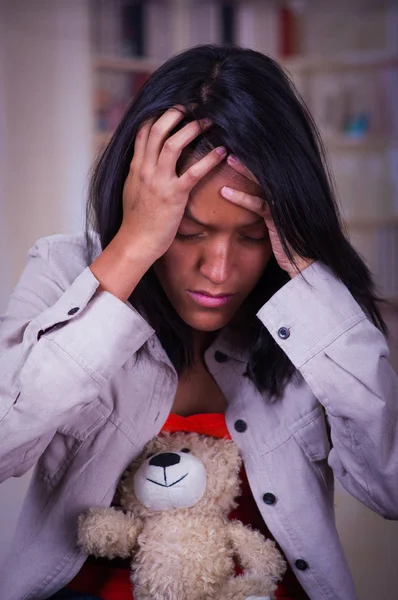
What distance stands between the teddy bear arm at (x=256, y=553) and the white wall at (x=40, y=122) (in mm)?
1844

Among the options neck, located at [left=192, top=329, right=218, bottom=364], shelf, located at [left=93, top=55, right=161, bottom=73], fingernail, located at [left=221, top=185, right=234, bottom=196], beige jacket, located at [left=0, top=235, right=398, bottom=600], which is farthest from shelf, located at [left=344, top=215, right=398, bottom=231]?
fingernail, located at [left=221, top=185, right=234, bottom=196]

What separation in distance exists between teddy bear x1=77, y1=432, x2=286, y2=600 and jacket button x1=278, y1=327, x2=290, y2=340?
176mm

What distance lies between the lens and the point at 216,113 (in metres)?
0.88

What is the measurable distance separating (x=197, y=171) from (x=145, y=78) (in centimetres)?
266

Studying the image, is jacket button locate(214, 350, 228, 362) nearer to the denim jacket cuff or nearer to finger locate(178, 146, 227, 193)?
the denim jacket cuff

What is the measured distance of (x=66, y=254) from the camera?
1067mm

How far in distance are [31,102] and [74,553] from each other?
7.51ft

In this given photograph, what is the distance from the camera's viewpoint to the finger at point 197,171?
2.81ft

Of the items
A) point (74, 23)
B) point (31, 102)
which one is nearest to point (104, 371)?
point (31, 102)

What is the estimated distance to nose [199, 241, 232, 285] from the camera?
0.92 meters

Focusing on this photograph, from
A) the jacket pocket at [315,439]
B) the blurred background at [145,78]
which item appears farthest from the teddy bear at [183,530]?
the blurred background at [145,78]

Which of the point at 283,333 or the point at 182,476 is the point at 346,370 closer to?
the point at 283,333

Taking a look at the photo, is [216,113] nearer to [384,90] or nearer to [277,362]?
[277,362]

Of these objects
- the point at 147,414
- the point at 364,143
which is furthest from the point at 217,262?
the point at 364,143
